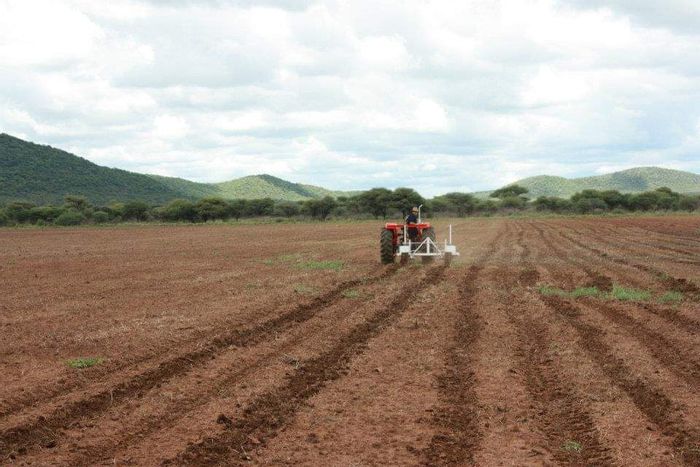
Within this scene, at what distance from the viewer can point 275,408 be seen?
6.44 metres

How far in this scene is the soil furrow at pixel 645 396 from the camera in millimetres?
5527

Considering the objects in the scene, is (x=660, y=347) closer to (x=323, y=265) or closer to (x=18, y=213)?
(x=323, y=265)

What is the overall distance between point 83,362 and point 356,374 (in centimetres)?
342

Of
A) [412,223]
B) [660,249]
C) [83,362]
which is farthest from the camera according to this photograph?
[660,249]

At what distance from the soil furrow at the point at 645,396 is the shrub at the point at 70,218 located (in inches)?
2914

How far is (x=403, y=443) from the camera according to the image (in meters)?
5.56

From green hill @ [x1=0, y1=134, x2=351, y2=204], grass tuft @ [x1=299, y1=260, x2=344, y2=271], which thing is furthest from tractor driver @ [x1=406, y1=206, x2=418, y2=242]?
green hill @ [x1=0, y1=134, x2=351, y2=204]

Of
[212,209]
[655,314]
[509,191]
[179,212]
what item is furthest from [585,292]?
[509,191]

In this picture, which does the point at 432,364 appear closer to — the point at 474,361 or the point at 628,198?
the point at 474,361

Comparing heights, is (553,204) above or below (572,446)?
above

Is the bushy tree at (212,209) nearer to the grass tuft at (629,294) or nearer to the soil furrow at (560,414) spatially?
the grass tuft at (629,294)

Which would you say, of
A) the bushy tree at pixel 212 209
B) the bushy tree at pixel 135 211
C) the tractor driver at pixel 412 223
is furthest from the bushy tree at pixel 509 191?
the tractor driver at pixel 412 223

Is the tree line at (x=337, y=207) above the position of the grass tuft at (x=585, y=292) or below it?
above

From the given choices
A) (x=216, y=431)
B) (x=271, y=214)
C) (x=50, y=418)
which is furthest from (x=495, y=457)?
(x=271, y=214)
